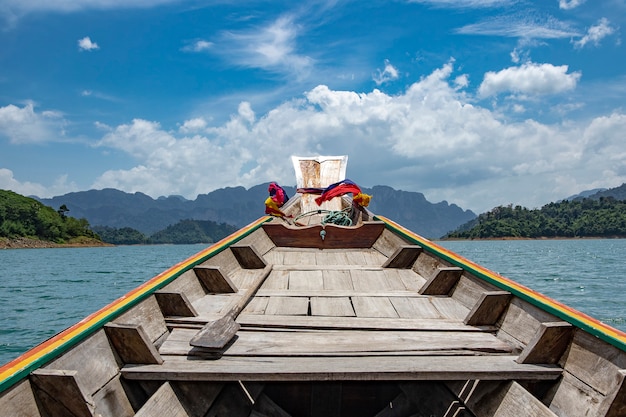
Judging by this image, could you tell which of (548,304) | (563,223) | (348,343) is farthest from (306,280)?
(563,223)

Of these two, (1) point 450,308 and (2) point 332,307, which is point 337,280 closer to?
(2) point 332,307

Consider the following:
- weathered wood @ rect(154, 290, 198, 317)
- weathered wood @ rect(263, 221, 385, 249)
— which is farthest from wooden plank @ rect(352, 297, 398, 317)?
weathered wood @ rect(263, 221, 385, 249)

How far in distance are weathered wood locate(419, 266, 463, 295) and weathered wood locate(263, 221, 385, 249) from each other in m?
2.35

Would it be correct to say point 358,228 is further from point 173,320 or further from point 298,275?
point 173,320

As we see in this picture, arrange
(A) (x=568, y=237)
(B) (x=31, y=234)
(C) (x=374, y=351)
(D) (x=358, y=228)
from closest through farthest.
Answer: (C) (x=374, y=351) < (D) (x=358, y=228) < (B) (x=31, y=234) < (A) (x=568, y=237)

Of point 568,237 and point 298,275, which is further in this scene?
point 568,237

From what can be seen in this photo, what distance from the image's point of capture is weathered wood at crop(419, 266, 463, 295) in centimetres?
412

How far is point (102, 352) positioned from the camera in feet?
8.63

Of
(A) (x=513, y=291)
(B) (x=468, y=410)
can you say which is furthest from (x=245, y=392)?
(A) (x=513, y=291)

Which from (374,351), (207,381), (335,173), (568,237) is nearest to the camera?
(207,381)

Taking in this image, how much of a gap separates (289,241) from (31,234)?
9966 centimetres

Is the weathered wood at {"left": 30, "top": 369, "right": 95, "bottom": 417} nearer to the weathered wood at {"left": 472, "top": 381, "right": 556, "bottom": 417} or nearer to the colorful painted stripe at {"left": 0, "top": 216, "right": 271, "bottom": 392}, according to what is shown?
the colorful painted stripe at {"left": 0, "top": 216, "right": 271, "bottom": 392}

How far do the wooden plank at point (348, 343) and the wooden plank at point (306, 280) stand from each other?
121 centimetres

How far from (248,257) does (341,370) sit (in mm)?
2876
